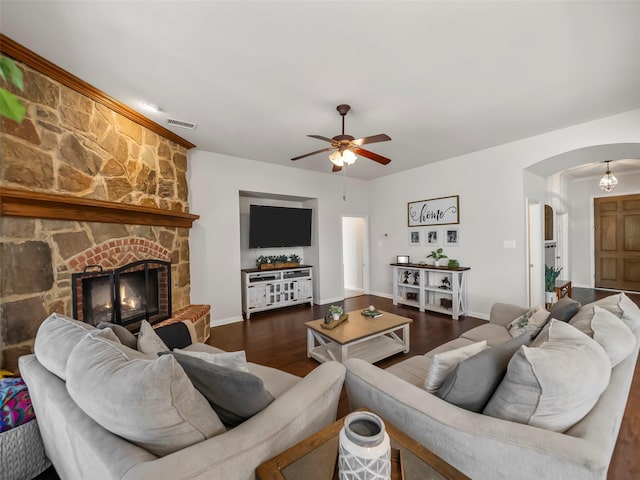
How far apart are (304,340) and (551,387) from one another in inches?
109

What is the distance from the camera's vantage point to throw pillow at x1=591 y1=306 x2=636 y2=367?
4.41ft

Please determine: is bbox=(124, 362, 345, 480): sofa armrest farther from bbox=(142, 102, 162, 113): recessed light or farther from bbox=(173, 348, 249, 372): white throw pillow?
bbox=(142, 102, 162, 113): recessed light

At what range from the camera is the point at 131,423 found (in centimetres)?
90

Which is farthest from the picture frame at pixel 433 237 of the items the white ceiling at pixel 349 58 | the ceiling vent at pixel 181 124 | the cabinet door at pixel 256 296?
the ceiling vent at pixel 181 124

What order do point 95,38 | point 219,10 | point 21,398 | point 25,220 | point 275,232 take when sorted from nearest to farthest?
point 21,398 → point 219,10 → point 95,38 → point 25,220 → point 275,232

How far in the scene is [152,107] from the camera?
279cm

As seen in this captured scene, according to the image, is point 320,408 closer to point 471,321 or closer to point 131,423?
point 131,423

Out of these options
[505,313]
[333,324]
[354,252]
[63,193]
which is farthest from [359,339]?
[354,252]

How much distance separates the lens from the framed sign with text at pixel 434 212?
4.72 m

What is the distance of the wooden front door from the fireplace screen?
875cm

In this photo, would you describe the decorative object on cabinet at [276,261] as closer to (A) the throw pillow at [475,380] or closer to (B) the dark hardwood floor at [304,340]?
(B) the dark hardwood floor at [304,340]

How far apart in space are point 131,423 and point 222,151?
3908 millimetres

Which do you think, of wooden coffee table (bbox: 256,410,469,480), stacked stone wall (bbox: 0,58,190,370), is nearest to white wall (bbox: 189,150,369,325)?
stacked stone wall (bbox: 0,58,190,370)


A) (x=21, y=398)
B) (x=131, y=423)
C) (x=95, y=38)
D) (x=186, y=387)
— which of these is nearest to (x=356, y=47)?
(x=95, y=38)
